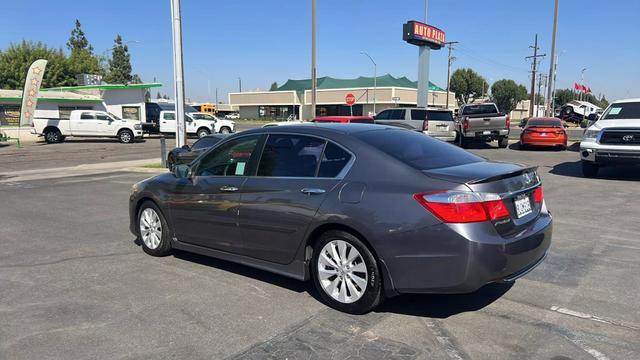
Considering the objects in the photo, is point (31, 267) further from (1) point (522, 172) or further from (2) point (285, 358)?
(1) point (522, 172)

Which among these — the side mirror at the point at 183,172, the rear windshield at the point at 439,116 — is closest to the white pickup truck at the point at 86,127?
the rear windshield at the point at 439,116

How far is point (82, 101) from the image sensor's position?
3559 cm

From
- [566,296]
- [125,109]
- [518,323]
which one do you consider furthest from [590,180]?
[125,109]

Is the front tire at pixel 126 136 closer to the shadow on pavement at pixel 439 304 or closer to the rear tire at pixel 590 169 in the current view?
the rear tire at pixel 590 169

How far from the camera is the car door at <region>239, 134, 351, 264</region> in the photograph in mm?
4324

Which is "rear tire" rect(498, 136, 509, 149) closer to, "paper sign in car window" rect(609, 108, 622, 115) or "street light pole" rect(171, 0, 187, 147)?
"paper sign in car window" rect(609, 108, 622, 115)

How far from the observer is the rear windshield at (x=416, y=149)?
422cm

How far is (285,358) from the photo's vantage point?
136 inches

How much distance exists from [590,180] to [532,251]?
934 centimetres

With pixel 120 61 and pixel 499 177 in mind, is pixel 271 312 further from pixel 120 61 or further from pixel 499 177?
pixel 120 61

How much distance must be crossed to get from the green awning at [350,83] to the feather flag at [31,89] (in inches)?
2317

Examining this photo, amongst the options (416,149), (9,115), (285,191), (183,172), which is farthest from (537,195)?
(9,115)

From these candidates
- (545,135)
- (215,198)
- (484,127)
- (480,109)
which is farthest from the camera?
(480,109)

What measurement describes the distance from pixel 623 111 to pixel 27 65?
195 ft
